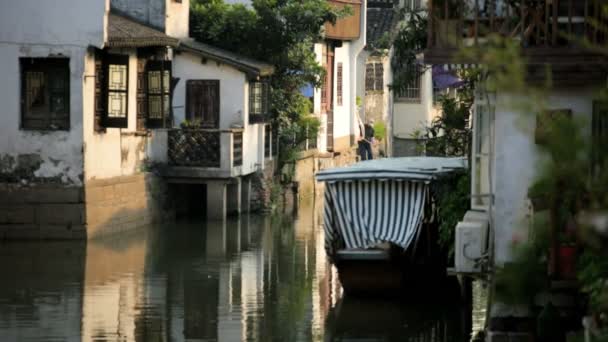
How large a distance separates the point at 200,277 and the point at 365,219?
4.11m

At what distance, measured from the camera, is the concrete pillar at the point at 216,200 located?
32.4 meters

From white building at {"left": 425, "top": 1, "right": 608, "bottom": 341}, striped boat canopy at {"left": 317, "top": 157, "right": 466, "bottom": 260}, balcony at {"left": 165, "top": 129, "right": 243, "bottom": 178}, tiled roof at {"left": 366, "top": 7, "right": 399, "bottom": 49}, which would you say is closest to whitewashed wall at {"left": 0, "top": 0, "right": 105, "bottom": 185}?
balcony at {"left": 165, "top": 129, "right": 243, "bottom": 178}

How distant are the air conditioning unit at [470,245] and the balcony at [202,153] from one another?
16.0m

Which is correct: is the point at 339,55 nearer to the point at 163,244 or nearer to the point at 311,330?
the point at 163,244

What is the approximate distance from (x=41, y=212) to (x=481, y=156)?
12.5 metres

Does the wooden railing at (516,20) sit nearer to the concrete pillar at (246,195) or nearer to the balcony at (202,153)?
the balcony at (202,153)

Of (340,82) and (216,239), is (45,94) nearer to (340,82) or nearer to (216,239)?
Answer: (216,239)

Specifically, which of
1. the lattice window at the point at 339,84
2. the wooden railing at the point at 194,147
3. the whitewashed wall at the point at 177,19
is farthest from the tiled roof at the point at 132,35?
the lattice window at the point at 339,84

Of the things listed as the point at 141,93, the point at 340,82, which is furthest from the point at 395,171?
the point at 340,82

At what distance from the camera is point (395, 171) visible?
20.9 m

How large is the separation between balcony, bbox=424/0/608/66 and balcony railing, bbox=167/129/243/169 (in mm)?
16855

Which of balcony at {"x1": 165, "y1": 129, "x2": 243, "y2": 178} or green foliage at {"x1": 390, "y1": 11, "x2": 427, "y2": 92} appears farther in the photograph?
balcony at {"x1": 165, "y1": 129, "x2": 243, "y2": 178}

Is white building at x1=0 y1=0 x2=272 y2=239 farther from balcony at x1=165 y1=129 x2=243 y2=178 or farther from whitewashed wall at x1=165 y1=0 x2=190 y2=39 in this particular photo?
whitewashed wall at x1=165 y1=0 x2=190 y2=39

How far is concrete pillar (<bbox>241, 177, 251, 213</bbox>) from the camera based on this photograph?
1352 inches
